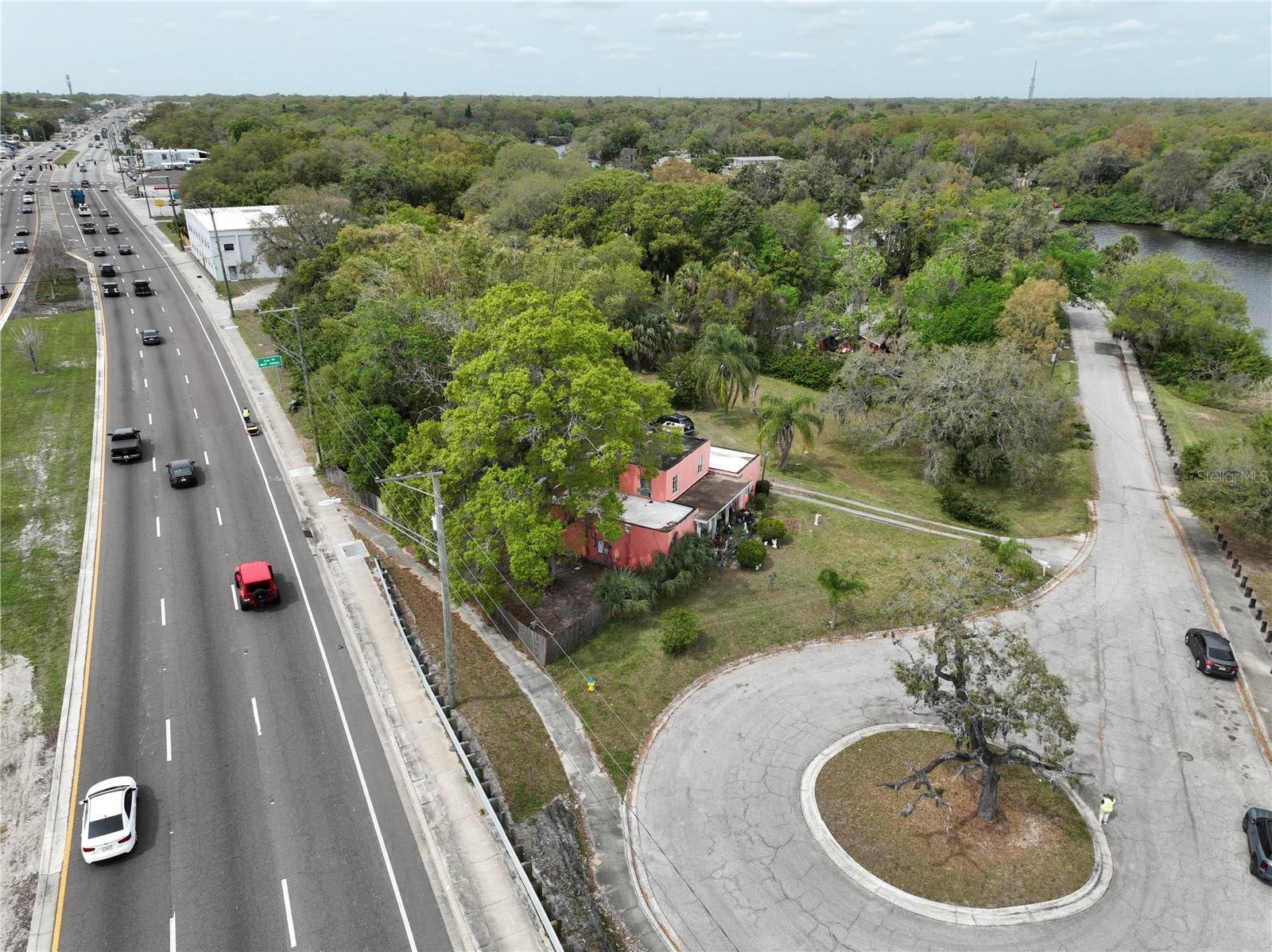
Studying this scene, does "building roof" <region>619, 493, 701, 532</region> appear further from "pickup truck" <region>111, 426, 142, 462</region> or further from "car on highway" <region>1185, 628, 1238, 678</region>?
"pickup truck" <region>111, 426, 142, 462</region>

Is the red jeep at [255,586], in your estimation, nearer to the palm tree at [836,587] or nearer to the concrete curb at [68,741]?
the concrete curb at [68,741]

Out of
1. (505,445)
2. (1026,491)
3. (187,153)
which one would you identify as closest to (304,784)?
(505,445)

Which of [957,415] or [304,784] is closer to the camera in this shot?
[304,784]

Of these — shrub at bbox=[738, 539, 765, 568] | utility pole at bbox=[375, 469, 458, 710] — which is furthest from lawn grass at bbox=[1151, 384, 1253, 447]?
utility pole at bbox=[375, 469, 458, 710]

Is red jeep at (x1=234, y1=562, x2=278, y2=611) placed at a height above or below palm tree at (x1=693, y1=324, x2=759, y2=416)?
below

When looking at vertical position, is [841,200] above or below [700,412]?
above

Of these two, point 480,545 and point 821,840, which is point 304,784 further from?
point 821,840
